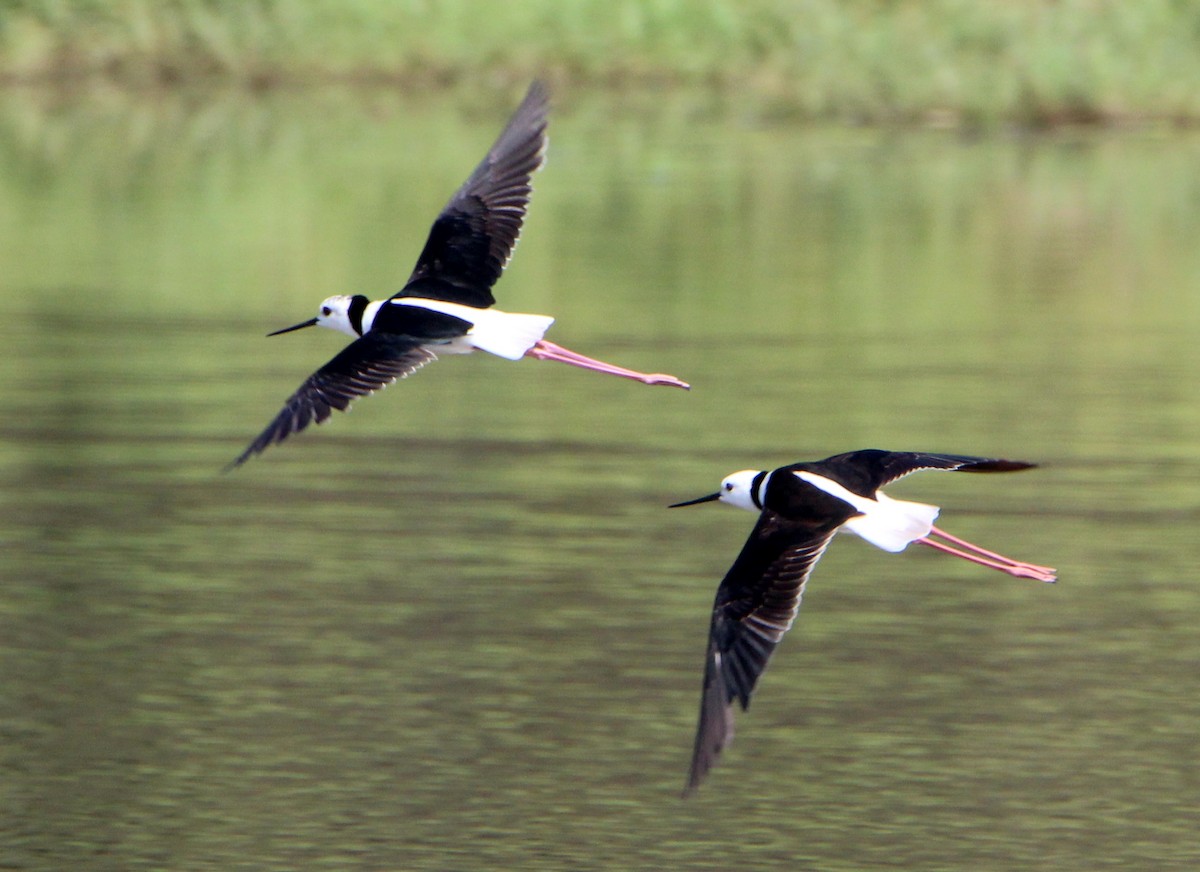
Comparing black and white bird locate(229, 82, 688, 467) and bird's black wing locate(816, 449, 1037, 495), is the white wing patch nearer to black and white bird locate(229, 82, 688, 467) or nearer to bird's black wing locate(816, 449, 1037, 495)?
bird's black wing locate(816, 449, 1037, 495)

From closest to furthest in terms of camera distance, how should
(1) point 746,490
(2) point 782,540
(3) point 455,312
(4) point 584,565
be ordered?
(2) point 782,540
(1) point 746,490
(3) point 455,312
(4) point 584,565

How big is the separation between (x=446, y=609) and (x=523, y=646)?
0.43 m

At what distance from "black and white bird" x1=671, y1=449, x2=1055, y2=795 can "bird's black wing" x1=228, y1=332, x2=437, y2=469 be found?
987 millimetres

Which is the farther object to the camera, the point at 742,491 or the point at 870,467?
the point at 742,491

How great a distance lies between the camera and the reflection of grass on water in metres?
21.2

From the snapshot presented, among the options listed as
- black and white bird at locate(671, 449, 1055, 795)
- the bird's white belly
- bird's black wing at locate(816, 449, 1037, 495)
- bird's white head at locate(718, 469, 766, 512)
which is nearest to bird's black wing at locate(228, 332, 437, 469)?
the bird's white belly

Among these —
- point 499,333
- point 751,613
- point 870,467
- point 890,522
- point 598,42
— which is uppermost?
point 598,42

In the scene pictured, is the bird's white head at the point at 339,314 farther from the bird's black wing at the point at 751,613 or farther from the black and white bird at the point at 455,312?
the bird's black wing at the point at 751,613

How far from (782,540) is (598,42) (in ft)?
57.7

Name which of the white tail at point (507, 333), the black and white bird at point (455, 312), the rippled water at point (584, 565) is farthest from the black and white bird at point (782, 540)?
the black and white bird at point (455, 312)

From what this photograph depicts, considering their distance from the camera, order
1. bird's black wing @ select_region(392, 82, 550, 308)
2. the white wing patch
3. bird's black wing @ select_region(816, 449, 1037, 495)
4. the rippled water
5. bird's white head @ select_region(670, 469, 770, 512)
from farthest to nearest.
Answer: bird's black wing @ select_region(392, 82, 550, 308)
bird's white head @ select_region(670, 469, 770, 512)
bird's black wing @ select_region(816, 449, 1037, 495)
the white wing patch
the rippled water

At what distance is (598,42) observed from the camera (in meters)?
23.1

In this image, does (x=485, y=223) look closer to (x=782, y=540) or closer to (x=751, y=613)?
(x=782, y=540)

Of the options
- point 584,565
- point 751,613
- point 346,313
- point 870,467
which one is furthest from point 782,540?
point 346,313
